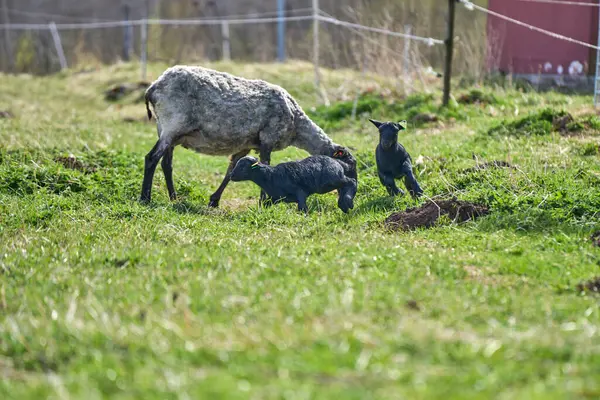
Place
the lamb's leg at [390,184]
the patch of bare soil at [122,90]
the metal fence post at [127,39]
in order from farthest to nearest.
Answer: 1. the metal fence post at [127,39]
2. the patch of bare soil at [122,90]
3. the lamb's leg at [390,184]

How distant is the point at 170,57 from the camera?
939 inches

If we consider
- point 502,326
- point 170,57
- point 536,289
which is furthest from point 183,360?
point 170,57

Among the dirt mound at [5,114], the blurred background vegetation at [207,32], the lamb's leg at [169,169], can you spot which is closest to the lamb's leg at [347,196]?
the lamb's leg at [169,169]

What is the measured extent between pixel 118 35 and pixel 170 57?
3.36 meters

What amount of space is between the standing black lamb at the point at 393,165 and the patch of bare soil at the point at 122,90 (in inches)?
440

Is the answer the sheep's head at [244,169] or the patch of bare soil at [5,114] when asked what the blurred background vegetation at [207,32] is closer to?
the patch of bare soil at [5,114]

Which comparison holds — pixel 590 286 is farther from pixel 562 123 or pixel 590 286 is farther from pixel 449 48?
pixel 449 48

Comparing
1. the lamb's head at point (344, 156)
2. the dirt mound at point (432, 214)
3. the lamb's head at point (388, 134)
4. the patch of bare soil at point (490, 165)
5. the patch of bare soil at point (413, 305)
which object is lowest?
the dirt mound at point (432, 214)

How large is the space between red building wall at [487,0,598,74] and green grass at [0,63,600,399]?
5.70 metres

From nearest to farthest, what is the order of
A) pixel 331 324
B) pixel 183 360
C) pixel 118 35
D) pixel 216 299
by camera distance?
pixel 183 360 < pixel 331 324 < pixel 216 299 < pixel 118 35

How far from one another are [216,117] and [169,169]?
2.59ft

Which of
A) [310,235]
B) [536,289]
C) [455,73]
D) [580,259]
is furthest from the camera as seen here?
[455,73]

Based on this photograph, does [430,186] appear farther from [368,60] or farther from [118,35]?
[118,35]

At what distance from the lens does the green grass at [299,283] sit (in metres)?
3.94
